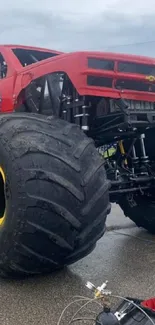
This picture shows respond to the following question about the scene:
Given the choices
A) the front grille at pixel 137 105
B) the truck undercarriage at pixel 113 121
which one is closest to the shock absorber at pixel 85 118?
the truck undercarriage at pixel 113 121

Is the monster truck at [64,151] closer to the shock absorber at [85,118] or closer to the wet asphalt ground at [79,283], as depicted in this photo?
the shock absorber at [85,118]

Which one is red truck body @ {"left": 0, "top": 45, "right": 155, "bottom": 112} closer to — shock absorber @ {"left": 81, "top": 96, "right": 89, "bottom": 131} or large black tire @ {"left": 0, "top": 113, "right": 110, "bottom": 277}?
shock absorber @ {"left": 81, "top": 96, "right": 89, "bottom": 131}

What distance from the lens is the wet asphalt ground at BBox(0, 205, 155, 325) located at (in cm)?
319

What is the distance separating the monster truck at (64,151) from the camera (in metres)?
3.20

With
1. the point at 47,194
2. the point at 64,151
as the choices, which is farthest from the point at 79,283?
the point at 64,151

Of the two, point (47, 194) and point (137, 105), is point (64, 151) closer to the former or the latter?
point (47, 194)

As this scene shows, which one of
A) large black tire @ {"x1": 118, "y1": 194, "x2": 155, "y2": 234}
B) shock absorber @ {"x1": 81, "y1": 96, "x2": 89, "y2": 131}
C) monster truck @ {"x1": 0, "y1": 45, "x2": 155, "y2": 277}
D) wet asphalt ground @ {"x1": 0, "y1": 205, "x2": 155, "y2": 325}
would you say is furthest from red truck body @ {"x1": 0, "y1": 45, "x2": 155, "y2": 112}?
large black tire @ {"x1": 118, "y1": 194, "x2": 155, "y2": 234}

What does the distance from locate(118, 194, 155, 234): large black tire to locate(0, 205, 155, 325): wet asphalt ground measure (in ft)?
0.97

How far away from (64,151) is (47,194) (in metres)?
0.33

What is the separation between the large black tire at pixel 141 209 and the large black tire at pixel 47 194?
1712mm

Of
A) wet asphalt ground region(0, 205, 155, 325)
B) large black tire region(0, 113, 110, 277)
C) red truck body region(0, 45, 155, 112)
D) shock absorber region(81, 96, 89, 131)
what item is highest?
red truck body region(0, 45, 155, 112)

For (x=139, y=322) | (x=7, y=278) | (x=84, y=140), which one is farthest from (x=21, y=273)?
(x=139, y=322)

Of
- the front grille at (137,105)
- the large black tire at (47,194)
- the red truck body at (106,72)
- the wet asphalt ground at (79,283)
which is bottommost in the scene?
the wet asphalt ground at (79,283)

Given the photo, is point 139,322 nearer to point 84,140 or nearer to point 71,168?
point 71,168
